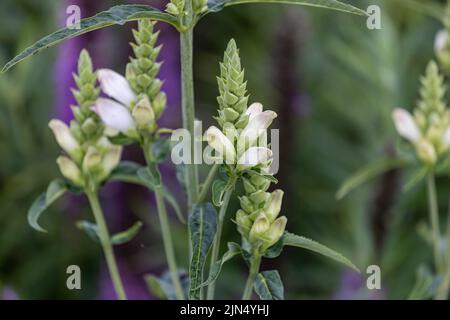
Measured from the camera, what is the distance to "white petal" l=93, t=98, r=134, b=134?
0.83 meters

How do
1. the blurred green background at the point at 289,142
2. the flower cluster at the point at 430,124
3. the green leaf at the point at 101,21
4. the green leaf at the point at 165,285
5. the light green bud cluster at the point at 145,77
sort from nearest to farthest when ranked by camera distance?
the green leaf at the point at 101,21
the light green bud cluster at the point at 145,77
the green leaf at the point at 165,285
the flower cluster at the point at 430,124
the blurred green background at the point at 289,142

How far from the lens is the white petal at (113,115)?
835mm

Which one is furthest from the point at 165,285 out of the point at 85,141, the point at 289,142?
the point at 289,142

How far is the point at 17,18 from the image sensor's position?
6.82 ft

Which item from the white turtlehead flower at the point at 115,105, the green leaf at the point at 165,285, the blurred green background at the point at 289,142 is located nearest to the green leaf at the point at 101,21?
the white turtlehead flower at the point at 115,105

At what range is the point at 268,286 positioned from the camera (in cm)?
77

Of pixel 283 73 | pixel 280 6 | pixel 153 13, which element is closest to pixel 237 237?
pixel 283 73

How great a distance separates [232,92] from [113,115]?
0.16 m

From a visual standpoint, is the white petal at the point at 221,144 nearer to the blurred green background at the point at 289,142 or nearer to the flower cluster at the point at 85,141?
the flower cluster at the point at 85,141

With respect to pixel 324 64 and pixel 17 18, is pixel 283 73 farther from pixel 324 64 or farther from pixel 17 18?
pixel 17 18

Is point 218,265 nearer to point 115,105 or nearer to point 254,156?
point 254,156

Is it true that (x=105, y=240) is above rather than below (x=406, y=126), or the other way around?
below

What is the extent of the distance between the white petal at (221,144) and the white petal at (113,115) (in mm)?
134

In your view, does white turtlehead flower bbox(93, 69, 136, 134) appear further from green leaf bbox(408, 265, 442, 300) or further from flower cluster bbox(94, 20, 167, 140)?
green leaf bbox(408, 265, 442, 300)
